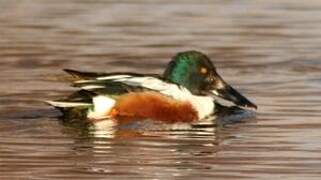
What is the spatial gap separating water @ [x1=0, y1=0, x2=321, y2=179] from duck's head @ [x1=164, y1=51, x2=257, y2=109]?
0.28m

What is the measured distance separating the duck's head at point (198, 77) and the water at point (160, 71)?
285 millimetres

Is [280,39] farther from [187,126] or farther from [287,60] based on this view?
[187,126]

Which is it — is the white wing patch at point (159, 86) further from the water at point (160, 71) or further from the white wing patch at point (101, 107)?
the water at point (160, 71)

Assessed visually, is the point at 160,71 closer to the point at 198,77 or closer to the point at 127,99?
the point at 198,77

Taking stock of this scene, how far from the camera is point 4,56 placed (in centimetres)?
1573

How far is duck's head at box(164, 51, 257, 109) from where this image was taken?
12242 mm

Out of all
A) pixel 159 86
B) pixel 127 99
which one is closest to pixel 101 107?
pixel 127 99

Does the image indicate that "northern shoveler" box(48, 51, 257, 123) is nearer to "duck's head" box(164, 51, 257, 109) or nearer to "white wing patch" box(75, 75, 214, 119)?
"white wing patch" box(75, 75, 214, 119)

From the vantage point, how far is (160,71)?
1491cm

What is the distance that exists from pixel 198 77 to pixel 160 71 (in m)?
2.56

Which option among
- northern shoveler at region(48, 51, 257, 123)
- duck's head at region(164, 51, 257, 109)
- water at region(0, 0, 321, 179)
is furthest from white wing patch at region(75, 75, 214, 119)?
water at region(0, 0, 321, 179)

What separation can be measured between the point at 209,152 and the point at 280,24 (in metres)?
8.24

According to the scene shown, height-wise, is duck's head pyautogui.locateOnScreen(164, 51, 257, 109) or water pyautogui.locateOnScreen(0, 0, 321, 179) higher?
duck's head pyautogui.locateOnScreen(164, 51, 257, 109)

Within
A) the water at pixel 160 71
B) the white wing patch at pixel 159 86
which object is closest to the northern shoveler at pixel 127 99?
the white wing patch at pixel 159 86
